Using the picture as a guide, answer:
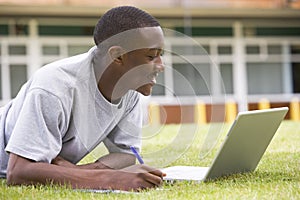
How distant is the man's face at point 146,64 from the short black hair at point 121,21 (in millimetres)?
87

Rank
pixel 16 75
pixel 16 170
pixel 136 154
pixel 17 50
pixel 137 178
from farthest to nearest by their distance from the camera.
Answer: pixel 16 75 < pixel 17 50 < pixel 136 154 < pixel 16 170 < pixel 137 178

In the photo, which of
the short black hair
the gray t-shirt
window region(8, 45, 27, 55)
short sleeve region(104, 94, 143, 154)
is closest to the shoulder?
the gray t-shirt

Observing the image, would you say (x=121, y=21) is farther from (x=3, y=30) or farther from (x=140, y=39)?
(x=3, y=30)

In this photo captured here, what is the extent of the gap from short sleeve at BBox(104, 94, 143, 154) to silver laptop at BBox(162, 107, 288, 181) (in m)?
0.26

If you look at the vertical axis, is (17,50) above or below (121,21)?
below

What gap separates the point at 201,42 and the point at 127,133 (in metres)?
16.0

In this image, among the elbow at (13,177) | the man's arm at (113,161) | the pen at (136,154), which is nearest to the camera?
the elbow at (13,177)

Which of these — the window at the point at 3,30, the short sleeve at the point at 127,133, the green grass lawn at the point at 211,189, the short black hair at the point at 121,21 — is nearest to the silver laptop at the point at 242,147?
the green grass lawn at the point at 211,189

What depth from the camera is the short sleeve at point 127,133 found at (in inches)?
139

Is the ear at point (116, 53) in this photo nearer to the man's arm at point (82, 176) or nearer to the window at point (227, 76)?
the man's arm at point (82, 176)

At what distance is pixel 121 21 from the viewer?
306cm

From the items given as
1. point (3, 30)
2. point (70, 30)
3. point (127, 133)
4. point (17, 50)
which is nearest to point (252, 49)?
point (70, 30)

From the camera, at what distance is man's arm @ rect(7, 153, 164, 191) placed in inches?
114

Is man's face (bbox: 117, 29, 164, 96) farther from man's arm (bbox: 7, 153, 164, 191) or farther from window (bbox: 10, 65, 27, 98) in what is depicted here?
window (bbox: 10, 65, 27, 98)
